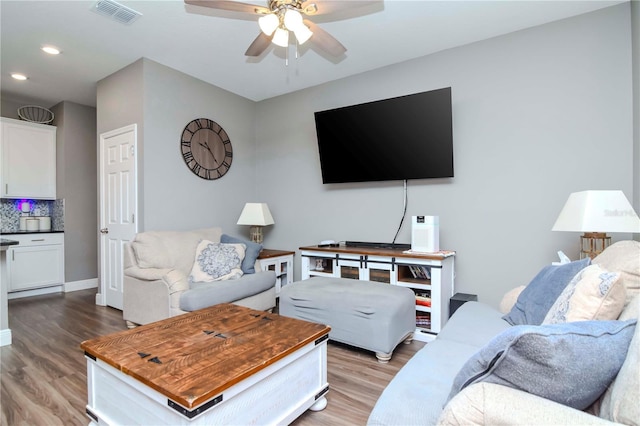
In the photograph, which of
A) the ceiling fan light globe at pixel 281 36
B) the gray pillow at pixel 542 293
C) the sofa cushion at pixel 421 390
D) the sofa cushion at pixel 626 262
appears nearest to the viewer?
the sofa cushion at pixel 421 390

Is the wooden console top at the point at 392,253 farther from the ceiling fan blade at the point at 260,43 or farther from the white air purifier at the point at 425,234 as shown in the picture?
the ceiling fan blade at the point at 260,43

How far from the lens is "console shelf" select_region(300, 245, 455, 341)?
276cm

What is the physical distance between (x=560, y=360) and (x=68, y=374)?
2.73 m

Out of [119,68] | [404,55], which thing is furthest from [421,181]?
[119,68]

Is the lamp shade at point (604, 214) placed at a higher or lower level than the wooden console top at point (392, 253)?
higher

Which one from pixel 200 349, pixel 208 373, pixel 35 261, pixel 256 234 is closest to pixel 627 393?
pixel 208 373

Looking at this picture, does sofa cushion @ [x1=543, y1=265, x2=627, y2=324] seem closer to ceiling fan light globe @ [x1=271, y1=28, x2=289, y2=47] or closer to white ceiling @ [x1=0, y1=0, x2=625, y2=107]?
ceiling fan light globe @ [x1=271, y1=28, x2=289, y2=47]

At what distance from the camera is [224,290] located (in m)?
2.86

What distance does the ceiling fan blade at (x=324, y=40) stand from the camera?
219 cm

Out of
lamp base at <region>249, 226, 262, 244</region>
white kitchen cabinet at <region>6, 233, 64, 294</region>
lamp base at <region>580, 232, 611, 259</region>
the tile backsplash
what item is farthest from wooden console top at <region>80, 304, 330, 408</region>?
the tile backsplash

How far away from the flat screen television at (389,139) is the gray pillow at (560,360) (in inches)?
94.0

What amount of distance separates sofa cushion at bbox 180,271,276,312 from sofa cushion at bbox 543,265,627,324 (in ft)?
7.86

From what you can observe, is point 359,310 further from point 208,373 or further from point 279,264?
point 279,264

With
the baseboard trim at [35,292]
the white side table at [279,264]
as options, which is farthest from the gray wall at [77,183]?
the white side table at [279,264]
